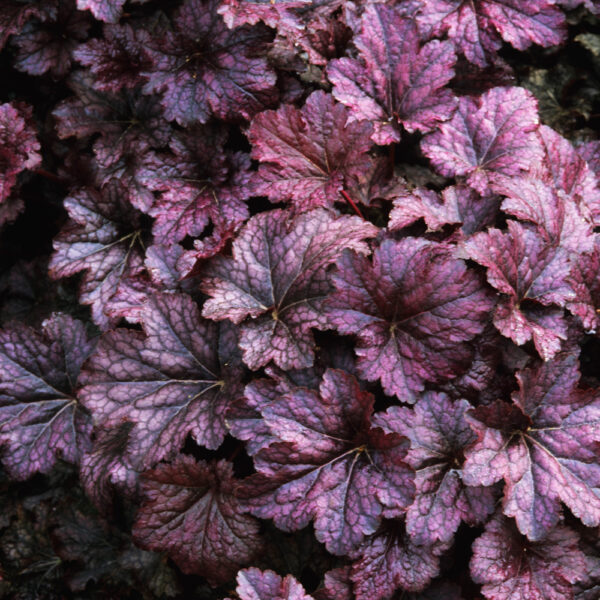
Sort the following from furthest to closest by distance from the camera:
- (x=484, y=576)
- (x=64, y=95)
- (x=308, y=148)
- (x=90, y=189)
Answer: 1. (x=64, y=95)
2. (x=90, y=189)
3. (x=308, y=148)
4. (x=484, y=576)

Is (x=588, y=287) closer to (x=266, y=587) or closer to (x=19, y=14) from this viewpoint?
(x=266, y=587)

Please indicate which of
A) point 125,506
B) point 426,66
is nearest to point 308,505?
point 125,506

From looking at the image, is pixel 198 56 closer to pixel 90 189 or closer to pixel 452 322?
pixel 90 189

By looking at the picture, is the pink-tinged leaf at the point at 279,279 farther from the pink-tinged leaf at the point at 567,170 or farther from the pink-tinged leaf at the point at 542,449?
the pink-tinged leaf at the point at 567,170

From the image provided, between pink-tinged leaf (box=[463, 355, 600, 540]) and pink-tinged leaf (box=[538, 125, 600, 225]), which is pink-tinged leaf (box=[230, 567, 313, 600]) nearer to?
pink-tinged leaf (box=[463, 355, 600, 540])

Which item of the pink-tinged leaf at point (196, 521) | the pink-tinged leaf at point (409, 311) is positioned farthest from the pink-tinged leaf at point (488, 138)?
the pink-tinged leaf at point (196, 521)

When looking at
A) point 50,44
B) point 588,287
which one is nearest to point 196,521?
point 588,287
